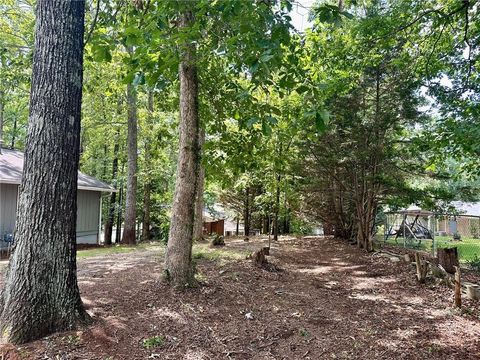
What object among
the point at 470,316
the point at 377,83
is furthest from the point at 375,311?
the point at 377,83

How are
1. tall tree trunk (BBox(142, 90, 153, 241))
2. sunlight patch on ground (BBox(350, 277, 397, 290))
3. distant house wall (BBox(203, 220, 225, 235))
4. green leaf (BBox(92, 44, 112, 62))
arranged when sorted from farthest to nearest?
1. distant house wall (BBox(203, 220, 225, 235))
2. tall tree trunk (BBox(142, 90, 153, 241))
3. sunlight patch on ground (BBox(350, 277, 397, 290))
4. green leaf (BBox(92, 44, 112, 62))

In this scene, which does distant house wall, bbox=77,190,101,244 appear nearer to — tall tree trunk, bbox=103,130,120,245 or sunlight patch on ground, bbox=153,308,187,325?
tall tree trunk, bbox=103,130,120,245

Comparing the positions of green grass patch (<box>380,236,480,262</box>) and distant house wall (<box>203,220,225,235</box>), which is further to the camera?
distant house wall (<box>203,220,225,235</box>)

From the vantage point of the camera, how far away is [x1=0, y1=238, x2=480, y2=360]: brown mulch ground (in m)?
3.37

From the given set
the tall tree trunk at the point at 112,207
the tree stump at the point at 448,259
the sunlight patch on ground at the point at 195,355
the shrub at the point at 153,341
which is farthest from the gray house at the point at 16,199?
the tree stump at the point at 448,259

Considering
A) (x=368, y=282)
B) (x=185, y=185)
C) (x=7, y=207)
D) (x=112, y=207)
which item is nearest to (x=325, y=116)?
(x=185, y=185)

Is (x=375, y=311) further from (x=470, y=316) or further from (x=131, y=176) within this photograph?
(x=131, y=176)

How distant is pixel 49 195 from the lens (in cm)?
316

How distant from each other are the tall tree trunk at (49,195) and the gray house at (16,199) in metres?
8.25

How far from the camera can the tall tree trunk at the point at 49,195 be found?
10.0 ft

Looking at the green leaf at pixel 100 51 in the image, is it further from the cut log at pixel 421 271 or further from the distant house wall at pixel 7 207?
the distant house wall at pixel 7 207

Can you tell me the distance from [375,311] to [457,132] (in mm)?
3538

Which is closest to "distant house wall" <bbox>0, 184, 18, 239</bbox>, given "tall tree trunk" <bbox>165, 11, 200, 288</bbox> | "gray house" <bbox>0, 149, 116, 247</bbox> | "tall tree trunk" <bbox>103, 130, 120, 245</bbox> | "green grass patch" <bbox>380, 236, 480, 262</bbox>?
"gray house" <bbox>0, 149, 116, 247</bbox>

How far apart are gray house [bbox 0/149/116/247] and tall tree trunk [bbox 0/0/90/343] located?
8.25m
